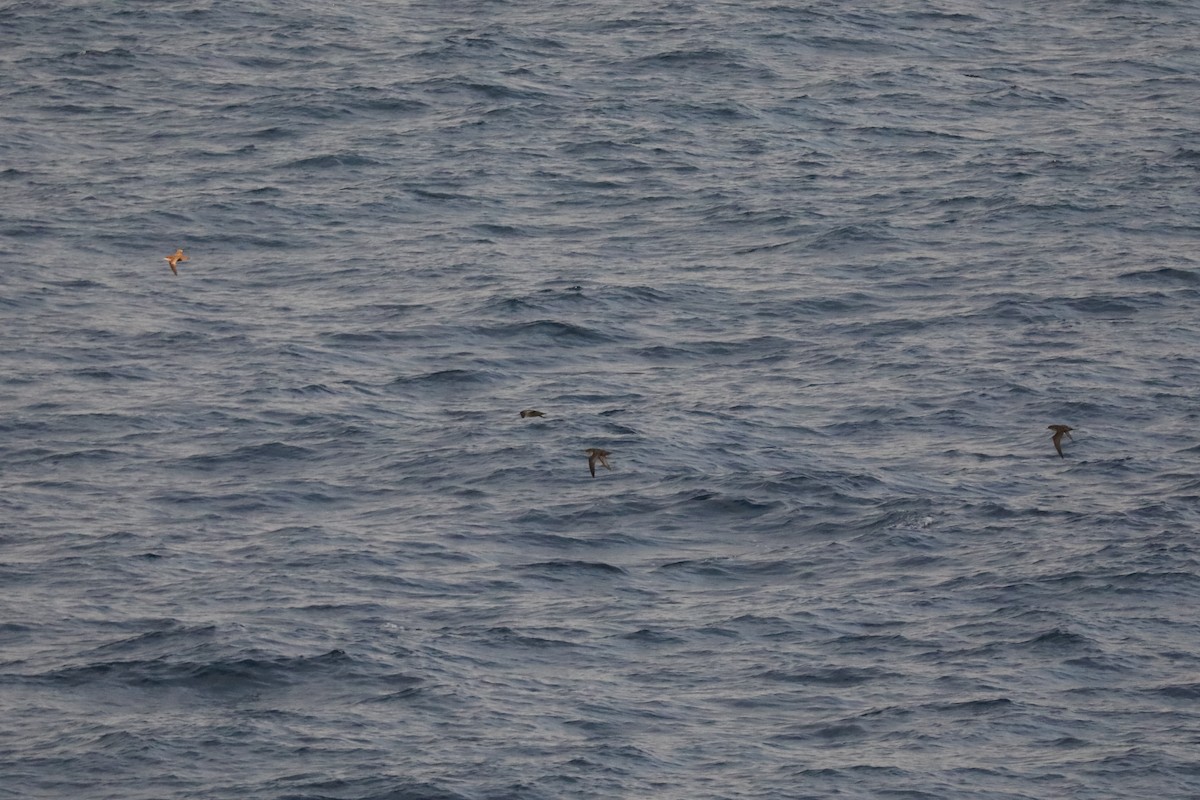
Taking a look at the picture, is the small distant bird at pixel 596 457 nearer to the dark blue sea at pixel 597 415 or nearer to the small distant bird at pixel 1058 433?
the dark blue sea at pixel 597 415

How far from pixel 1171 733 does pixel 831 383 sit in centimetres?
1695

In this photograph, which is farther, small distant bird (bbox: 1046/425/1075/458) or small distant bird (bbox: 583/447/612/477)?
small distant bird (bbox: 583/447/612/477)

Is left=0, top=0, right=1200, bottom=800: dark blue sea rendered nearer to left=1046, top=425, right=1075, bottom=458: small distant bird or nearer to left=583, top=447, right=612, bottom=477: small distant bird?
left=583, top=447, right=612, bottom=477: small distant bird

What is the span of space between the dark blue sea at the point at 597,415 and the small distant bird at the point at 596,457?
20.9 inches

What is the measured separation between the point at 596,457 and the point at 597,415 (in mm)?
3398

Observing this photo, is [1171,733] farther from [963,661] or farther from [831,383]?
[831,383]

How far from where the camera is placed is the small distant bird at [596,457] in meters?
47.4

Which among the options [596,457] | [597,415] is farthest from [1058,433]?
[597,415]

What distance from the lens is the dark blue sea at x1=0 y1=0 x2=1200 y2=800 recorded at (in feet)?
128

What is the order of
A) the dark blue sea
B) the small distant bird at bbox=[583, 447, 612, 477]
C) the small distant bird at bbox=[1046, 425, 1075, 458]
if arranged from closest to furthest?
the dark blue sea → the small distant bird at bbox=[1046, 425, 1075, 458] → the small distant bird at bbox=[583, 447, 612, 477]

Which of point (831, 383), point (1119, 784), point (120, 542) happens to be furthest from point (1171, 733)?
point (120, 542)

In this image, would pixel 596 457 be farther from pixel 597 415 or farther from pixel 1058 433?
pixel 1058 433

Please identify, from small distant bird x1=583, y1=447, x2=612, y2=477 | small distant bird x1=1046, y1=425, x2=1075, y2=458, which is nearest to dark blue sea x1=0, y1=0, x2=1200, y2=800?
small distant bird x1=583, y1=447, x2=612, y2=477

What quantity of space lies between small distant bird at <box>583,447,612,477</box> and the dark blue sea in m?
0.53
